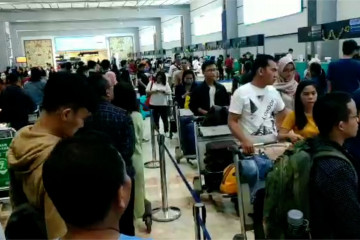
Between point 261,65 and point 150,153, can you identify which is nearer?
point 261,65

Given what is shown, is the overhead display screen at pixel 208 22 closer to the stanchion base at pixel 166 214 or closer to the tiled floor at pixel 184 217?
the tiled floor at pixel 184 217

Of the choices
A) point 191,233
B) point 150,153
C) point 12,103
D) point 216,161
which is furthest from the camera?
point 150,153

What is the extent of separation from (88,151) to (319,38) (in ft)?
34.5

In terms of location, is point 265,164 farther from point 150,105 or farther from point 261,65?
point 150,105

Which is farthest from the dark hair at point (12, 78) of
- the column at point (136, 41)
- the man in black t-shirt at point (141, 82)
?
the column at point (136, 41)

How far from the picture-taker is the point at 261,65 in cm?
356

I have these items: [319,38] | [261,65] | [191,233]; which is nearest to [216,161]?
[191,233]

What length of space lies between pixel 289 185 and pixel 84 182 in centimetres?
133

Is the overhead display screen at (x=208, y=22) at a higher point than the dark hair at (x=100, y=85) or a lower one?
higher

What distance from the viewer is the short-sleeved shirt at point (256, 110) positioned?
141 inches

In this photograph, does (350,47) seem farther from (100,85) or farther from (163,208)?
(100,85)

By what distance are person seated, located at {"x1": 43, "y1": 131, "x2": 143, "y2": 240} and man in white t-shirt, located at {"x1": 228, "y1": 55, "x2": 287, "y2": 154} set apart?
2521mm

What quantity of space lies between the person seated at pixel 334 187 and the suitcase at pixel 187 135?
3.71 m

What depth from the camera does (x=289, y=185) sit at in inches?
82.3
